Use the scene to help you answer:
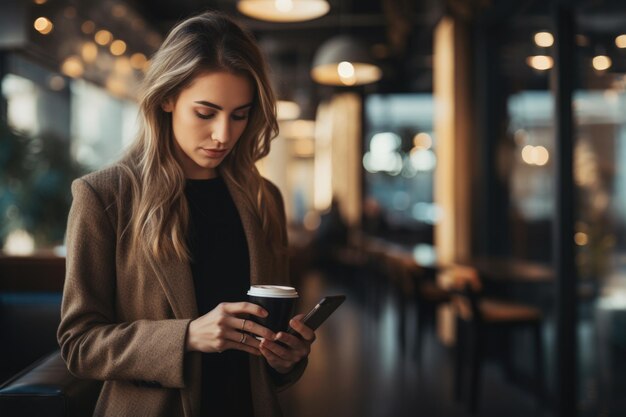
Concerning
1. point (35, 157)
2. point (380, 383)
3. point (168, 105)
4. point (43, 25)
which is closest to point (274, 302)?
point (168, 105)

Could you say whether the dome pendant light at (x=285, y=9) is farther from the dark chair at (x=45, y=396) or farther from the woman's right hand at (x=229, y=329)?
the woman's right hand at (x=229, y=329)

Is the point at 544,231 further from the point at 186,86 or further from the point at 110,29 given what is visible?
the point at 110,29

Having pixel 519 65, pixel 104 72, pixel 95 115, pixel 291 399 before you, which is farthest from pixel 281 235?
pixel 95 115

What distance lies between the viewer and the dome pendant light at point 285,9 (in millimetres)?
4172

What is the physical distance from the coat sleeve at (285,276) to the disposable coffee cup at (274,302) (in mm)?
271

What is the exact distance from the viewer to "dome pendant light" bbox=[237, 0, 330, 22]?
417 centimetres

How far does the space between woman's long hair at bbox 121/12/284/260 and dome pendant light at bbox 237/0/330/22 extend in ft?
9.21

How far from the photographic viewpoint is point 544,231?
5035 mm

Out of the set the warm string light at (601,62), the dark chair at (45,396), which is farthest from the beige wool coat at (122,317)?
the warm string light at (601,62)

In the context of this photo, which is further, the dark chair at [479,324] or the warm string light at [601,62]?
the dark chair at [479,324]

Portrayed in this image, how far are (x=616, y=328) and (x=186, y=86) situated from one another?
12.0ft

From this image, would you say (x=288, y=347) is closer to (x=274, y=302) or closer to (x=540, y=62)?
(x=274, y=302)

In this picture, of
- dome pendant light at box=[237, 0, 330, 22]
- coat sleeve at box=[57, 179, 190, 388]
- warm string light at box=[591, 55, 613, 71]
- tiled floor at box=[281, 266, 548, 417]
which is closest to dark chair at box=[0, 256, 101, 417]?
coat sleeve at box=[57, 179, 190, 388]

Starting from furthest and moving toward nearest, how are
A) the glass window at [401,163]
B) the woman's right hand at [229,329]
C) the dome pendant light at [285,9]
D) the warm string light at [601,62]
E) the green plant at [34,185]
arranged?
1. the glass window at [401,163]
2. the green plant at [34,185]
3. the dome pendant light at [285,9]
4. the warm string light at [601,62]
5. the woman's right hand at [229,329]
